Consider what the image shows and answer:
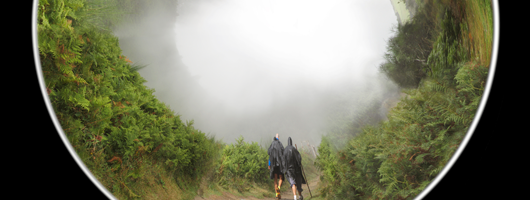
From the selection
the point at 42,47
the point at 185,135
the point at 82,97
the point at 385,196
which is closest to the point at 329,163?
the point at 385,196

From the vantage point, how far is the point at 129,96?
2143mm

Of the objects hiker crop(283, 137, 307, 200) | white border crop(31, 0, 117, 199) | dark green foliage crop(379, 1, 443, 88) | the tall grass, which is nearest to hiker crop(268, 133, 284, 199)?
hiker crop(283, 137, 307, 200)

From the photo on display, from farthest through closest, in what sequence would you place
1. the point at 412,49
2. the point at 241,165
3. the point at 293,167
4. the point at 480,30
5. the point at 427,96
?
the point at 293,167 < the point at 241,165 < the point at 412,49 < the point at 427,96 < the point at 480,30

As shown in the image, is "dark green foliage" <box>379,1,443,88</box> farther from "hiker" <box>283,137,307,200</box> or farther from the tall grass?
"hiker" <box>283,137,307,200</box>

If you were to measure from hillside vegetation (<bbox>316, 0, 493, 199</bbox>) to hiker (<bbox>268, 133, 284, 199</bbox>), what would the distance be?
992 mm

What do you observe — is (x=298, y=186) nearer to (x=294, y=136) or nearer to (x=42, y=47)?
(x=294, y=136)

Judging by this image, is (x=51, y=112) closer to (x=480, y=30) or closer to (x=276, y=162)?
(x=276, y=162)

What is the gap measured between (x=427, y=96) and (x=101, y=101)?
2950 millimetres

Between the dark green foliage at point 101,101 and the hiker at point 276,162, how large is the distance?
1.05 meters

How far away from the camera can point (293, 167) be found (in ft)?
10.3

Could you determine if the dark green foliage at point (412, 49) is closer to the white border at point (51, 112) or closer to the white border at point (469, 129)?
the white border at point (469, 129)

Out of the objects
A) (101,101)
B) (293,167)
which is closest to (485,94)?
(293,167)

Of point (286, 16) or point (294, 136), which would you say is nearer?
point (286, 16)

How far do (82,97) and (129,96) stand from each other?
1.53ft
